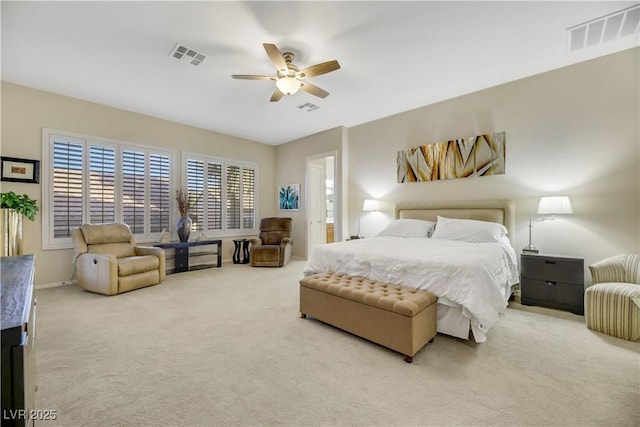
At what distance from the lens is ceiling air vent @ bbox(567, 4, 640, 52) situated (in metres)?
2.49

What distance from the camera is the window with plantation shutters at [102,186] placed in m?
4.16

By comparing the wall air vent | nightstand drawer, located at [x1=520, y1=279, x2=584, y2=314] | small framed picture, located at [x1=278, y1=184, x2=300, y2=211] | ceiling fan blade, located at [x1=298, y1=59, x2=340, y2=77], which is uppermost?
the wall air vent

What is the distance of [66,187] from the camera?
4258mm

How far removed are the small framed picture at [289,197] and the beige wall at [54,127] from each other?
2.30m

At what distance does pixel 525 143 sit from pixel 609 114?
0.81 metres

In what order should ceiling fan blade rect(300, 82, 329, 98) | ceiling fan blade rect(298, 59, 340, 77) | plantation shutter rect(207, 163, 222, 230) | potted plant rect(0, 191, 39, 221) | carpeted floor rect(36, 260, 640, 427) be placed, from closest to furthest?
carpeted floor rect(36, 260, 640, 427), ceiling fan blade rect(298, 59, 340, 77), ceiling fan blade rect(300, 82, 329, 98), potted plant rect(0, 191, 39, 221), plantation shutter rect(207, 163, 222, 230)

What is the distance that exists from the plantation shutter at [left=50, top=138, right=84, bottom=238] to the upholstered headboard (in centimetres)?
532

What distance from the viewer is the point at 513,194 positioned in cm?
381

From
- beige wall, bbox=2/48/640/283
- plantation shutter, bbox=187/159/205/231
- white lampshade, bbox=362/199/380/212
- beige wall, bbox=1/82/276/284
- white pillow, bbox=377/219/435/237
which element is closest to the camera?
beige wall, bbox=2/48/640/283

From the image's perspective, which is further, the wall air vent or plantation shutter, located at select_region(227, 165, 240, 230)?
plantation shutter, located at select_region(227, 165, 240, 230)

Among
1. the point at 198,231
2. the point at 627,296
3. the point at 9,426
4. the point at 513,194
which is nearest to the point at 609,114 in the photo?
the point at 513,194

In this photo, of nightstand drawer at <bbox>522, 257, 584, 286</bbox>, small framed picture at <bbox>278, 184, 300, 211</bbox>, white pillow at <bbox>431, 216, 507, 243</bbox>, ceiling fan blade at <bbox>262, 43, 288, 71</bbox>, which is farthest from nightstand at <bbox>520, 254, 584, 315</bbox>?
small framed picture at <bbox>278, 184, 300, 211</bbox>

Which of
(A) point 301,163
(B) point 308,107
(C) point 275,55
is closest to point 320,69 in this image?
(C) point 275,55

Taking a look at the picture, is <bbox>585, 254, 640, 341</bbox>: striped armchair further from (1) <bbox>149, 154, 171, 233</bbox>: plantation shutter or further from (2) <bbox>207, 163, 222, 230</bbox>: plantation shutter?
(1) <bbox>149, 154, 171, 233</bbox>: plantation shutter
